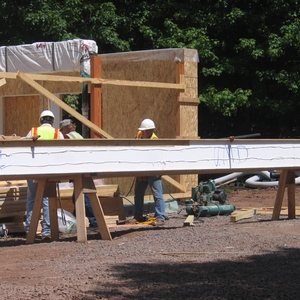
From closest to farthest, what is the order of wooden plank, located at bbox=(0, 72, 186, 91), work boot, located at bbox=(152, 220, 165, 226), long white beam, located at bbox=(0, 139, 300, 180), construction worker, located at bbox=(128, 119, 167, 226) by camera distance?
long white beam, located at bbox=(0, 139, 300, 180)
work boot, located at bbox=(152, 220, 165, 226)
construction worker, located at bbox=(128, 119, 167, 226)
wooden plank, located at bbox=(0, 72, 186, 91)

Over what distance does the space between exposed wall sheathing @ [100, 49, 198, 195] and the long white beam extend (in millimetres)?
4683

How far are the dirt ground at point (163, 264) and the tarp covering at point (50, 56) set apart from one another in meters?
5.13

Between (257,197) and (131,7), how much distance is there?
820 cm

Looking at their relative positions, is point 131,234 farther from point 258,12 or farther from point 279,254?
point 258,12

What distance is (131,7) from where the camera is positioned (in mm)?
22812

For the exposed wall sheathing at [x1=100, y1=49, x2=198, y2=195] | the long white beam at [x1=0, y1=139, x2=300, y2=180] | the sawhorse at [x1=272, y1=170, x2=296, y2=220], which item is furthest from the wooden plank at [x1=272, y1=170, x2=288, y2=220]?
the exposed wall sheathing at [x1=100, y1=49, x2=198, y2=195]

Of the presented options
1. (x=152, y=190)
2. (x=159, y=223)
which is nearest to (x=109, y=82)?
(x=152, y=190)

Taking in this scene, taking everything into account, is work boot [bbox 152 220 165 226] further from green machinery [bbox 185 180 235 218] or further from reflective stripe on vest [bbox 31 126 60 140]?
reflective stripe on vest [bbox 31 126 60 140]

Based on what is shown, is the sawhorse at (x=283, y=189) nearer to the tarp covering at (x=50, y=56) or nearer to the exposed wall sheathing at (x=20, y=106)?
the tarp covering at (x=50, y=56)

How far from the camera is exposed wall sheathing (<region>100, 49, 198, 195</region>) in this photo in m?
15.2

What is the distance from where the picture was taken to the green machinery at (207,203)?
12750 millimetres

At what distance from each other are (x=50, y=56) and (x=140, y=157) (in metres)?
6.86

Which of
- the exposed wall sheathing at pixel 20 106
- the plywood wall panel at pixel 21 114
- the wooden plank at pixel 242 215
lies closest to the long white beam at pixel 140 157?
the wooden plank at pixel 242 215

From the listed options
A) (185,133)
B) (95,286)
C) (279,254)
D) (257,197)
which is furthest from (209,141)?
(257,197)
